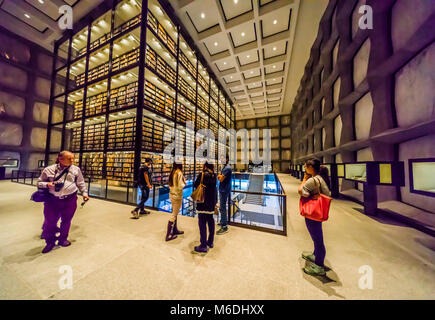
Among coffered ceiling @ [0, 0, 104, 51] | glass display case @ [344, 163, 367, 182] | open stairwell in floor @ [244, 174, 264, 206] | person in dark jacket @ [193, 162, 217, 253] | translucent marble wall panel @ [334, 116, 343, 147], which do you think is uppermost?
coffered ceiling @ [0, 0, 104, 51]

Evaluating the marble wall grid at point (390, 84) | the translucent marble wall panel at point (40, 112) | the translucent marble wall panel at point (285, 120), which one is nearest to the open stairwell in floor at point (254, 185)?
the marble wall grid at point (390, 84)

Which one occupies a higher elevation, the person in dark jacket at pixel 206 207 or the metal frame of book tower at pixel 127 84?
the metal frame of book tower at pixel 127 84

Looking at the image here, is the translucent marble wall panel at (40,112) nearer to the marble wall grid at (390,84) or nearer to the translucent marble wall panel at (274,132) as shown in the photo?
the marble wall grid at (390,84)

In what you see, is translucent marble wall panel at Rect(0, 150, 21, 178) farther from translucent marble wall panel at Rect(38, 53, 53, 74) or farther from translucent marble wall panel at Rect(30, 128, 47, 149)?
translucent marble wall panel at Rect(38, 53, 53, 74)

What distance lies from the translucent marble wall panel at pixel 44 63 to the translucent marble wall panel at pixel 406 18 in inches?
876

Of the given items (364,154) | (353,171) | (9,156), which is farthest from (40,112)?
(364,154)

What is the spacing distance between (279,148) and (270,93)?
8.68 meters

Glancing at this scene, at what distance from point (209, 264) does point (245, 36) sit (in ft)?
41.8

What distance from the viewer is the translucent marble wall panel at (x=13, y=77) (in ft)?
34.8

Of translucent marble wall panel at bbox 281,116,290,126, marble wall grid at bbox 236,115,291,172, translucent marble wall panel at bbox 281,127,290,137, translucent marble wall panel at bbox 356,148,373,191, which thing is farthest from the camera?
translucent marble wall panel at bbox 281,116,290,126

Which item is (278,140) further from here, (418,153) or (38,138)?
(38,138)

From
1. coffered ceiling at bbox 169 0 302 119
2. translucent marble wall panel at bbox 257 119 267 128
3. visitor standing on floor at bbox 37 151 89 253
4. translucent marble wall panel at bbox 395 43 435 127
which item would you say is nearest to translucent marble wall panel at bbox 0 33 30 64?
coffered ceiling at bbox 169 0 302 119

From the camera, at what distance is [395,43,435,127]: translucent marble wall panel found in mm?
3127

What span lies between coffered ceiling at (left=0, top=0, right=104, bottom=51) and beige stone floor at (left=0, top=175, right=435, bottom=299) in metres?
11.8
